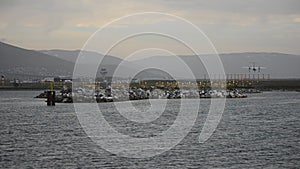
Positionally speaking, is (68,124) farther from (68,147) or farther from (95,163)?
(95,163)

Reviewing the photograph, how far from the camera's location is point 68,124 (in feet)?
157

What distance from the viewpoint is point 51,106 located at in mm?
77250

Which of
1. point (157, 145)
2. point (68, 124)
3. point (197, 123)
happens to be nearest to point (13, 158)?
point (157, 145)

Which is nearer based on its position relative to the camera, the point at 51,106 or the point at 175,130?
the point at 175,130

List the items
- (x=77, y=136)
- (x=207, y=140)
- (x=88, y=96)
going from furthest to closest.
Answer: (x=88, y=96), (x=77, y=136), (x=207, y=140)

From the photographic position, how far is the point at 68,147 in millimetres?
32000

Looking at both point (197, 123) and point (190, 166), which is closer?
point (190, 166)

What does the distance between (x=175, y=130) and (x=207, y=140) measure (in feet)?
22.9

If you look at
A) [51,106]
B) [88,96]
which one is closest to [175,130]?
[51,106]

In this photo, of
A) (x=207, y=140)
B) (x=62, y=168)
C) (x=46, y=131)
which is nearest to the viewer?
(x=62, y=168)

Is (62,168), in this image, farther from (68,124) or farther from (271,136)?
(68,124)

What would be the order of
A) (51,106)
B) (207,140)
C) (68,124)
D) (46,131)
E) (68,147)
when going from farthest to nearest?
(51,106), (68,124), (46,131), (207,140), (68,147)

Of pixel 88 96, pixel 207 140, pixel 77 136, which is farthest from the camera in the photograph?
pixel 88 96

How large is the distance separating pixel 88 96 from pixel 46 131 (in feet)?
169
